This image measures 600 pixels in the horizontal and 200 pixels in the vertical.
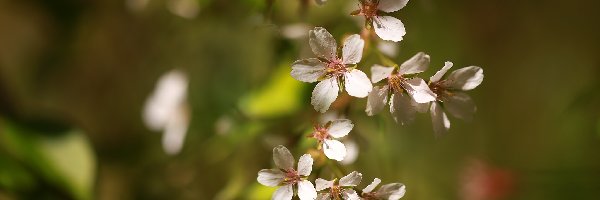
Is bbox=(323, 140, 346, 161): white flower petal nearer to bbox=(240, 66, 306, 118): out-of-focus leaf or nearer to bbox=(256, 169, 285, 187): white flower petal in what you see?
bbox=(256, 169, 285, 187): white flower petal

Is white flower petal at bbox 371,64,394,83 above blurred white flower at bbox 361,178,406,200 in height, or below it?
above

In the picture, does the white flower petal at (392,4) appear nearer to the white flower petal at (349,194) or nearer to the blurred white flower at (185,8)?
the white flower petal at (349,194)

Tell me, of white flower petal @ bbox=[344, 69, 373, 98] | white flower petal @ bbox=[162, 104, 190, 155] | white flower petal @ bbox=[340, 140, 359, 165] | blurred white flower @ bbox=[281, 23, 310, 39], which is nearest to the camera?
white flower petal @ bbox=[344, 69, 373, 98]

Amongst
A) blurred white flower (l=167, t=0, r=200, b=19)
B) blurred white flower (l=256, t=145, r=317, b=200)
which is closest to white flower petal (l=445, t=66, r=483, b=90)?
blurred white flower (l=256, t=145, r=317, b=200)

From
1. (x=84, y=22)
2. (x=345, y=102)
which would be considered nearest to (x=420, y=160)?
(x=345, y=102)

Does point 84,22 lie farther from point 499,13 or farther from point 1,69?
point 499,13

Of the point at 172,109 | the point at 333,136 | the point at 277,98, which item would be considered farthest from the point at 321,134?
the point at 172,109

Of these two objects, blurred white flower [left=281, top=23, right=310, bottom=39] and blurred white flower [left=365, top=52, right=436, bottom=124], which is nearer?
blurred white flower [left=365, top=52, right=436, bottom=124]
